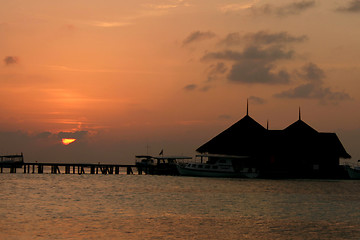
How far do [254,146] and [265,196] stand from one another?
141 feet

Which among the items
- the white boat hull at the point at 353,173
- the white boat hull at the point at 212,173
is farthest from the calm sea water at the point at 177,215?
the white boat hull at the point at 353,173

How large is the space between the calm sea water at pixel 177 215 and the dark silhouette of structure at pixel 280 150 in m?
38.9

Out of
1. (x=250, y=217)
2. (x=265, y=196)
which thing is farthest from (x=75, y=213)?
(x=265, y=196)

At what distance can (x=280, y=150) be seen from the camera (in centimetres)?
11144

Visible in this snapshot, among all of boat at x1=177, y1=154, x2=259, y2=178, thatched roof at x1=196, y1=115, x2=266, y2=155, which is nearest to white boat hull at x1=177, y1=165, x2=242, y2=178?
boat at x1=177, y1=154, x2=259, y2=178

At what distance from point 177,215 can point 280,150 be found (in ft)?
217

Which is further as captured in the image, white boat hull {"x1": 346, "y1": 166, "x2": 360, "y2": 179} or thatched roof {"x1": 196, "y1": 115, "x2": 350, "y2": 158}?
white boat hull {"x1": 346, "y1": 166, "x2": 360, "y2": 179}

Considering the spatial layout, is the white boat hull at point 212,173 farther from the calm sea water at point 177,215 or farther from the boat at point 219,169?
the calm sea water at point 177,215

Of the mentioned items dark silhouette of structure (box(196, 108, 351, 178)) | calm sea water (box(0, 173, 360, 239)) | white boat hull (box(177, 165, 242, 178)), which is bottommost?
calm sea water (box(0, 173, 360, 239))

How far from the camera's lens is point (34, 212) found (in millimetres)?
48188

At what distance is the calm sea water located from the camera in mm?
37750

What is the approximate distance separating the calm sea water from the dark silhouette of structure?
38.9m

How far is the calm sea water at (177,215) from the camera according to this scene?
37.8m

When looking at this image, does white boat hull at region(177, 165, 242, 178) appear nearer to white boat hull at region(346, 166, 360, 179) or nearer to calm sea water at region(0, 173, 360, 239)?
white boat hull at region(346, 166, 360, 179)
